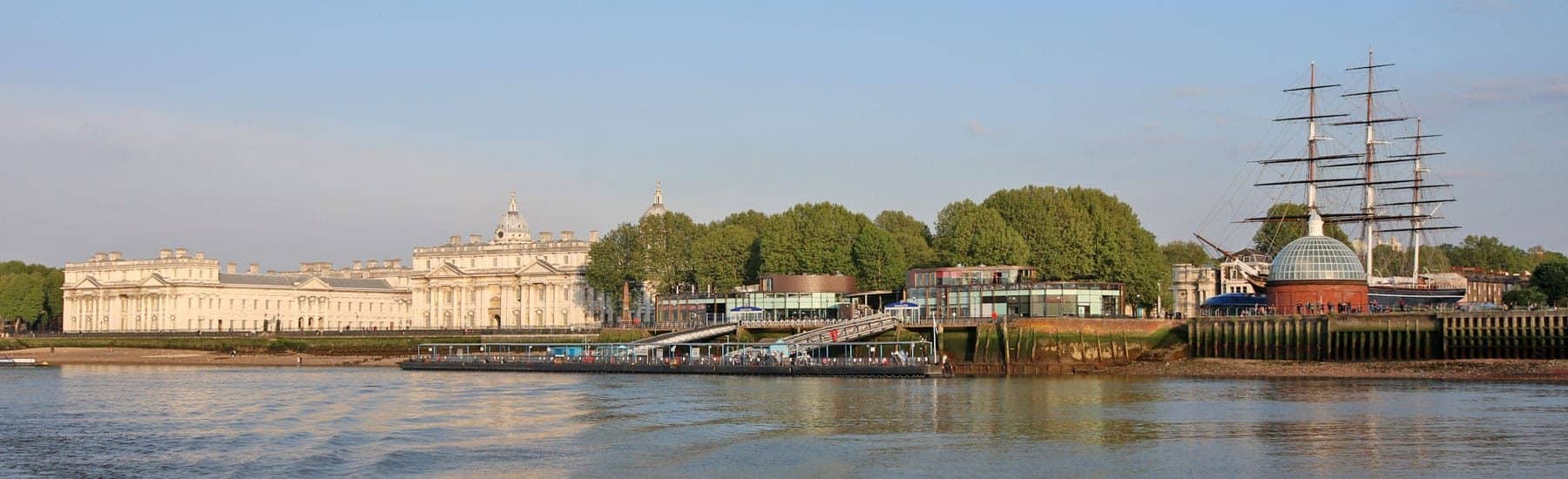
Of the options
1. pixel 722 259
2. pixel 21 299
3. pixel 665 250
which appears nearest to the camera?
pixel 722 259

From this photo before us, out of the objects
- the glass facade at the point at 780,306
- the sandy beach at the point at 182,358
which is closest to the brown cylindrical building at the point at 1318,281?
the glass facade at the point at 780,306

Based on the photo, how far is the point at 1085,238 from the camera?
114 m

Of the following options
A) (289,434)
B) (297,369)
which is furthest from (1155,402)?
(297,369)

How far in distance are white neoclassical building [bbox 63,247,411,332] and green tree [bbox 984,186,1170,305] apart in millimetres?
76165

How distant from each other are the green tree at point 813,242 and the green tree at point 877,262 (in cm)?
126

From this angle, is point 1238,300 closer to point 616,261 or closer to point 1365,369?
point 1365,369

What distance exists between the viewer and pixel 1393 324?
8425 centimetres

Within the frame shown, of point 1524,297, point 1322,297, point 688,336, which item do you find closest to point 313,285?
point 688,336

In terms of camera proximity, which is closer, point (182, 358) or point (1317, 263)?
point (1317, 263)

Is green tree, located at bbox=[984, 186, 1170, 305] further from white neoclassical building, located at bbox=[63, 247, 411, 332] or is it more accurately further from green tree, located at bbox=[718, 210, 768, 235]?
white neoclassical building, located at bbox=[63, 247, 411, 332]

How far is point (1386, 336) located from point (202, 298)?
394 feet

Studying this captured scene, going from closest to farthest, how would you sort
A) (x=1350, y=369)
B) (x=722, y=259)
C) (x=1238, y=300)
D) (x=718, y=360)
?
(x=1350, y=369)
(x=718, y=360)
(x=1238, y=300)
(x=722, y=259)

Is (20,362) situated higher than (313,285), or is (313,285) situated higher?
(313,285)

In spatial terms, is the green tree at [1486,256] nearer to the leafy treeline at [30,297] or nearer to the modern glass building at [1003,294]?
the modern glass building at [1003,294]
